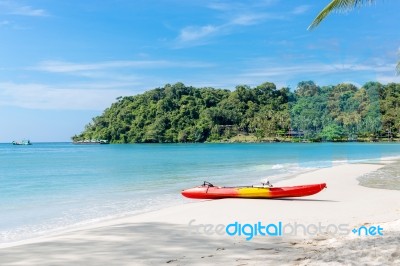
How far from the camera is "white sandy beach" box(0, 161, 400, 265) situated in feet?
16.5

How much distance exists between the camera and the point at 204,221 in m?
8.48

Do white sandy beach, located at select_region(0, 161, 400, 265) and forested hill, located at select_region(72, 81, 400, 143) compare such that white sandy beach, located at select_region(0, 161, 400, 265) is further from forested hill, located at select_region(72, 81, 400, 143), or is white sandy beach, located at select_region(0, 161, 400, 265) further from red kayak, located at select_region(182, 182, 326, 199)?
forested hill, located at select_region(72, 81, 400, 143)

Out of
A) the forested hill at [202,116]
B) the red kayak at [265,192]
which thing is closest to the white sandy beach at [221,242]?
the red kayak at [265,192]

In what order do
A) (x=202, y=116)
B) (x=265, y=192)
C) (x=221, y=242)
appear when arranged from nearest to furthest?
1. (x=221, y=242)
2. (x=265, y=192)
3. (x=202, y=116)

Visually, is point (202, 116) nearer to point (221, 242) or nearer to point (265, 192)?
point (265, 192)

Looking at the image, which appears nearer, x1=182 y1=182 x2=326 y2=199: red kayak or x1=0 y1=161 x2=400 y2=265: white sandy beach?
x1=0 y1=161 x2=400 y2=265: white sandy beach

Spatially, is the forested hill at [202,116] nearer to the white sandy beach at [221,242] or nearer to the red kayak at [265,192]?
→ the red kayak at [265,192]

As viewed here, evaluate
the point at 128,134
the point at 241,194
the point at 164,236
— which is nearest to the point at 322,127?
the point at 128,134

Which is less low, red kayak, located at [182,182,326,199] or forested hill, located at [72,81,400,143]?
forested hill, located at [72,81,400,143]

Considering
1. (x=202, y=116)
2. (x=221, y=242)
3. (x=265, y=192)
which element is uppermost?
(x=202, y=116)

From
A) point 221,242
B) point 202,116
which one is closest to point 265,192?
point 221,242

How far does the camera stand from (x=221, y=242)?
6.29 meters

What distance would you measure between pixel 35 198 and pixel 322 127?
6847cm

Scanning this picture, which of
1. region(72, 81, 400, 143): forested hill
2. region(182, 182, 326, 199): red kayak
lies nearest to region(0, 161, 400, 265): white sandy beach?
region(182, 182, 326, 199): red kayak
